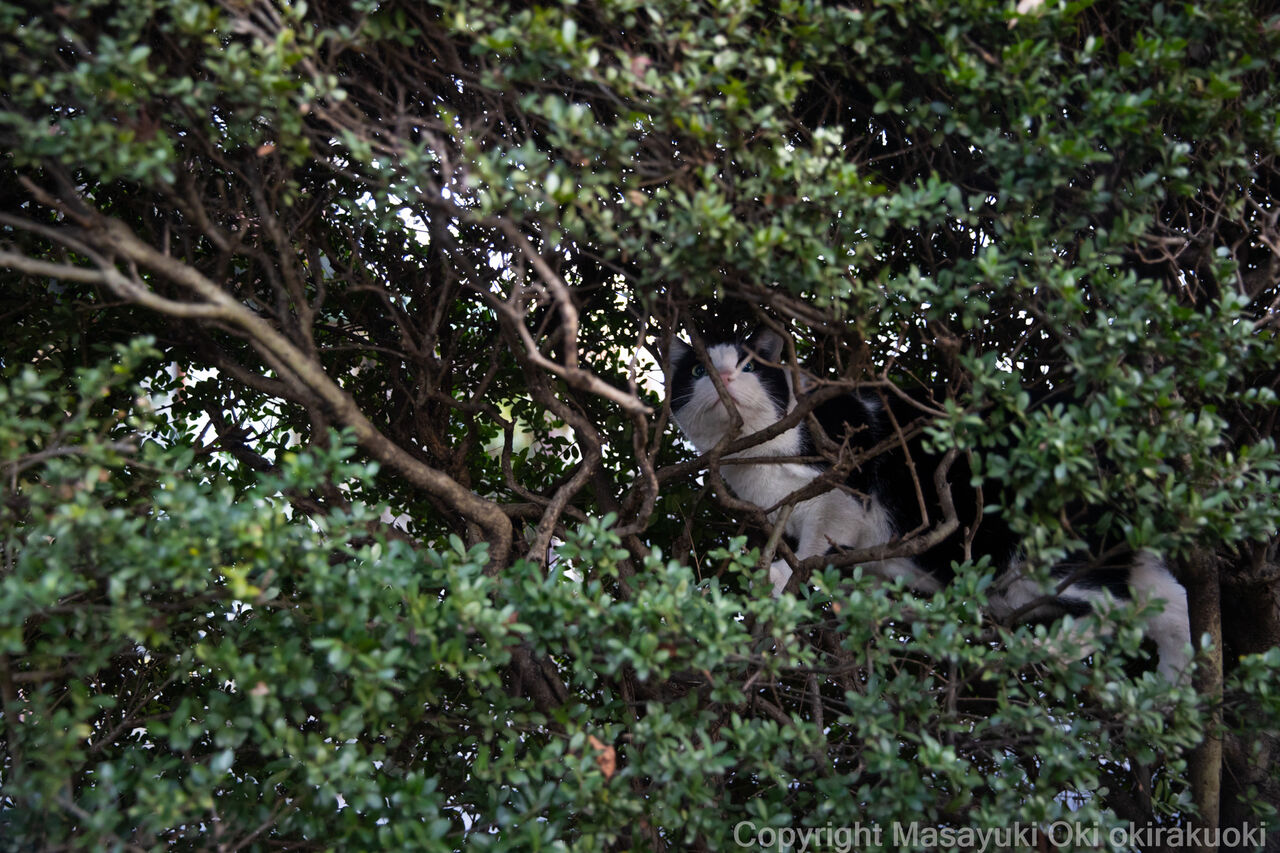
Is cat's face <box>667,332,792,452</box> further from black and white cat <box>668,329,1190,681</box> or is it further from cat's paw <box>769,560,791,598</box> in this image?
cat's paw <box>769,560,791,598</box>

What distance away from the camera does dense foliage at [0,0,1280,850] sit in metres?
1.97

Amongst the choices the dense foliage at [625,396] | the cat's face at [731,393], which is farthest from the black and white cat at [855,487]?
the dense foliage at [625,396]

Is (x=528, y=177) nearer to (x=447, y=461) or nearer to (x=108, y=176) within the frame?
(x=108, y=176)

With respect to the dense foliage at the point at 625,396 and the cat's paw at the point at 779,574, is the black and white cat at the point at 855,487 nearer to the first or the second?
the cat's paw at the point at 779,574

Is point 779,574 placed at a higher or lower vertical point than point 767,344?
lower

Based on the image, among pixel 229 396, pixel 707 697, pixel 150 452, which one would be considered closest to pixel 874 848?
pixel 707 697

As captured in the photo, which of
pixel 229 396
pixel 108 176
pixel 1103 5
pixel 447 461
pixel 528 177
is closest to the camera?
pixel 108 176

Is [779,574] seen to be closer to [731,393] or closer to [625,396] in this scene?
[731,393]

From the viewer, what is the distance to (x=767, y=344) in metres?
3.74

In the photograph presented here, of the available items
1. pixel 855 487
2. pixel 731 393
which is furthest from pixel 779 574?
pixel 731 393

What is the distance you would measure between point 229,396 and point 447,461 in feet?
3.26

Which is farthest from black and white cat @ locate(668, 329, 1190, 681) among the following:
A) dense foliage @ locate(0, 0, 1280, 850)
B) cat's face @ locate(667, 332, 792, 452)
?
dense foliage @ locate(0, 0, 1280, 850)

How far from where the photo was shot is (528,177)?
6.83 ft

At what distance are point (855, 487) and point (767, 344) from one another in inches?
25.1
